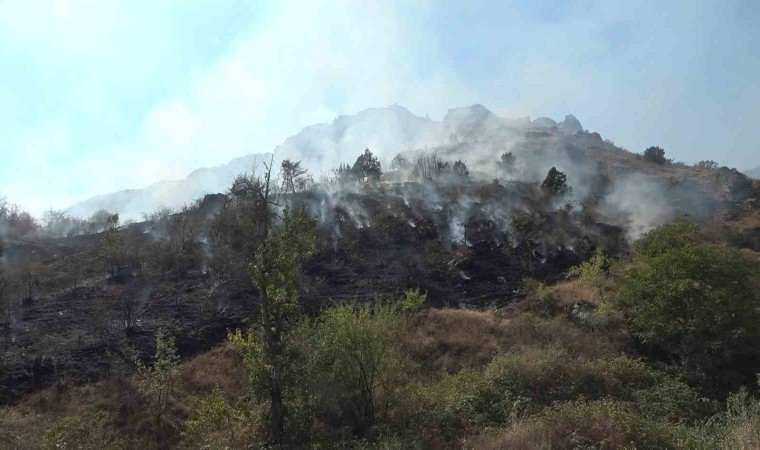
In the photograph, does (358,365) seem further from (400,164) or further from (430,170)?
(400,164)

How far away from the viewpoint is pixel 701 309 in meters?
15.9

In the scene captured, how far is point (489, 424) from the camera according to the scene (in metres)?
12.4

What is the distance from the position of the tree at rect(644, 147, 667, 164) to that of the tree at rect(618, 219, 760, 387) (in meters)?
53.1

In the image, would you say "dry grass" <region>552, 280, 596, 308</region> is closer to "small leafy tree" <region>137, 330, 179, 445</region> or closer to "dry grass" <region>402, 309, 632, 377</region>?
"dry grass" <region>402, 309, 632, 377</region>

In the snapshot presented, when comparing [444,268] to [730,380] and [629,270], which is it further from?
[730,380]

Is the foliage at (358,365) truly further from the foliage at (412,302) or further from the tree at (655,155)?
the tree at (655,155)

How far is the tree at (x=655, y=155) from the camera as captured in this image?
65000 millimetres

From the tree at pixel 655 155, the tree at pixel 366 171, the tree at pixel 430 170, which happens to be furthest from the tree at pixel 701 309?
the tree at pixel 655 155

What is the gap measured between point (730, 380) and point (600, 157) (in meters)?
57.1

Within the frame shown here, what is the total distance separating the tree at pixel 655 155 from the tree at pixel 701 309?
53.1 meters

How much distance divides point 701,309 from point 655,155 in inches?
2252

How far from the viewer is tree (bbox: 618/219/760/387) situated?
15.8 metres

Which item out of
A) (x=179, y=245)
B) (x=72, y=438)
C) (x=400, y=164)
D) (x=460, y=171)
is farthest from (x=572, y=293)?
(x=400, y=164)

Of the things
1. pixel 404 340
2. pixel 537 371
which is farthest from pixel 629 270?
pixel 404 340
